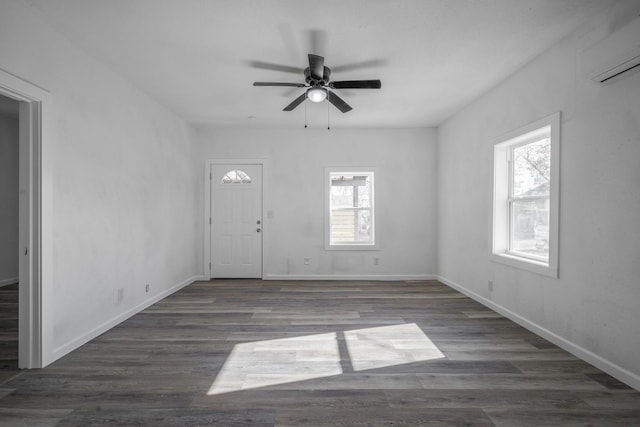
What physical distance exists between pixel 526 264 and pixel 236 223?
4.37 metres

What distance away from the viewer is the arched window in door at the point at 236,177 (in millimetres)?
5789

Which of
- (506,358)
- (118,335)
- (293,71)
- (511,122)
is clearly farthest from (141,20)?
(506,358)

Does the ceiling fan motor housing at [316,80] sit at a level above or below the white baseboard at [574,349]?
above

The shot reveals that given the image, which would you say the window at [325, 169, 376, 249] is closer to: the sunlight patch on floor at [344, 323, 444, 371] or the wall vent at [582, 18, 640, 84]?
the sunlight patch on floor at [344, 323, 444, 371]

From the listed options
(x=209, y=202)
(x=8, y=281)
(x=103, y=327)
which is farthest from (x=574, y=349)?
(x=8, y=281)

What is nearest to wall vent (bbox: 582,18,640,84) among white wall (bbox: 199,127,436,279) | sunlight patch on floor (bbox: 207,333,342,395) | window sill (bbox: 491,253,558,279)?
window sill (bbox: 491,253,558,279)

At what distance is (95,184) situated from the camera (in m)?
3.14

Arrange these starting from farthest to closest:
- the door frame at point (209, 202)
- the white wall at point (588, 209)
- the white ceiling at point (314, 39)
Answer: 1. the door frame at point (209, 202)
2. the white ceiling at point (314, 39)
3. the white wall at point (588, 209)

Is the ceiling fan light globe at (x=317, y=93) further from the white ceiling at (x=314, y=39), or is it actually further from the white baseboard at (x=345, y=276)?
the white baseboard at (x=345, y=276)

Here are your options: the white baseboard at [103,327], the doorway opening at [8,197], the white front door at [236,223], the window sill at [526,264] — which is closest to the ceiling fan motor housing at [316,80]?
the window sill at [526,264]

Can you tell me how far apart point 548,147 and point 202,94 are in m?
3.94

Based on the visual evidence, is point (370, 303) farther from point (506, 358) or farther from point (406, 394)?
point (406, 394)

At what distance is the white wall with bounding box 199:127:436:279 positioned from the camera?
5754mm

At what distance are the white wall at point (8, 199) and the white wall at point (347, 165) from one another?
316 cm
